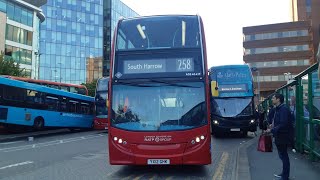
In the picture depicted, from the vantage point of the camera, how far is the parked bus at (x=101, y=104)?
29.2 meters

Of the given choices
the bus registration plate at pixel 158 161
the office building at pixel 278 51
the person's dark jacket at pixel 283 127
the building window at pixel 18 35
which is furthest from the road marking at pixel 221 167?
the office building at pixel 278 51

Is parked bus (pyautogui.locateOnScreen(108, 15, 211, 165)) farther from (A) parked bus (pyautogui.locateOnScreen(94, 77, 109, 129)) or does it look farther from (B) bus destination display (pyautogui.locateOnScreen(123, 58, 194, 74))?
(A) parked bus (pyautogui.locateOnScreen(94, 77, 109, 129))

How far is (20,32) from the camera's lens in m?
55.7

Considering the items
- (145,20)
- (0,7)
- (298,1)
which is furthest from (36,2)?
(298,1)

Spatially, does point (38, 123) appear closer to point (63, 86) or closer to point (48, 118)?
point (48, 118)

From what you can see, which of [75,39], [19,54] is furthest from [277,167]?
[75,39]

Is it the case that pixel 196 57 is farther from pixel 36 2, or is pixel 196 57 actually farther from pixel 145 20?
pixel 36 2

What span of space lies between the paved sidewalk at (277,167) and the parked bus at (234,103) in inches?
305

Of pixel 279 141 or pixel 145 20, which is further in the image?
pixel 145 20

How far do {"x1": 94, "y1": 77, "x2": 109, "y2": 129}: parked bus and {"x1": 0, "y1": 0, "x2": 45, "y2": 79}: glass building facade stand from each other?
24.5 m

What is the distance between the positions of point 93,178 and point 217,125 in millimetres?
12881

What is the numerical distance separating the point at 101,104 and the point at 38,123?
5817mm

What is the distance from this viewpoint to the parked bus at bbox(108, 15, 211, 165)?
977cm

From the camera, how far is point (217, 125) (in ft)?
71.0
